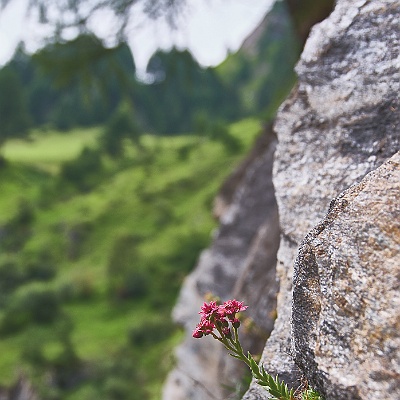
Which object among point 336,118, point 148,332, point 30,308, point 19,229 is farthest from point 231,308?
point 19,229

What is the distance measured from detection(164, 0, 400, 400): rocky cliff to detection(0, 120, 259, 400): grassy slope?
59.6ft

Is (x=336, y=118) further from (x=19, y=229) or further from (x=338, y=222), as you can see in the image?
(x=19, y=229)

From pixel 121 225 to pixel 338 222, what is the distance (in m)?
47.0

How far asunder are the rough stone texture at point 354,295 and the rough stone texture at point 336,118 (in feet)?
2.98

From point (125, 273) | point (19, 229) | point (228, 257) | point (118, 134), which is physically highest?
point (228, 257)

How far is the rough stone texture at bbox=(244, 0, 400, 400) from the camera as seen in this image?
3.44m

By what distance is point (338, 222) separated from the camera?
7.51 ft

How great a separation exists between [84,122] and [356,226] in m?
91.8

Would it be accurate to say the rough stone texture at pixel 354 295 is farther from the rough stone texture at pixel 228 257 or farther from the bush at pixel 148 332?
the bush at pixel 148 332

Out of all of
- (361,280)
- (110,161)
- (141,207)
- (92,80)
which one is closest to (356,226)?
(361,280)

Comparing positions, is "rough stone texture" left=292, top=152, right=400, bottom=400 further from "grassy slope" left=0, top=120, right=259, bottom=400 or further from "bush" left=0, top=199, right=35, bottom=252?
"bush" left=0, top=199, right=35, bottom=252

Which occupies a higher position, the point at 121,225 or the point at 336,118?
the point at 336,118

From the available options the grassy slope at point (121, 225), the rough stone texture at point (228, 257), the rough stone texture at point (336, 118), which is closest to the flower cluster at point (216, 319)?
the rough stone texture at point (336, 118)

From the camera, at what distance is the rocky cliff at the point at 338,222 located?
193cm
